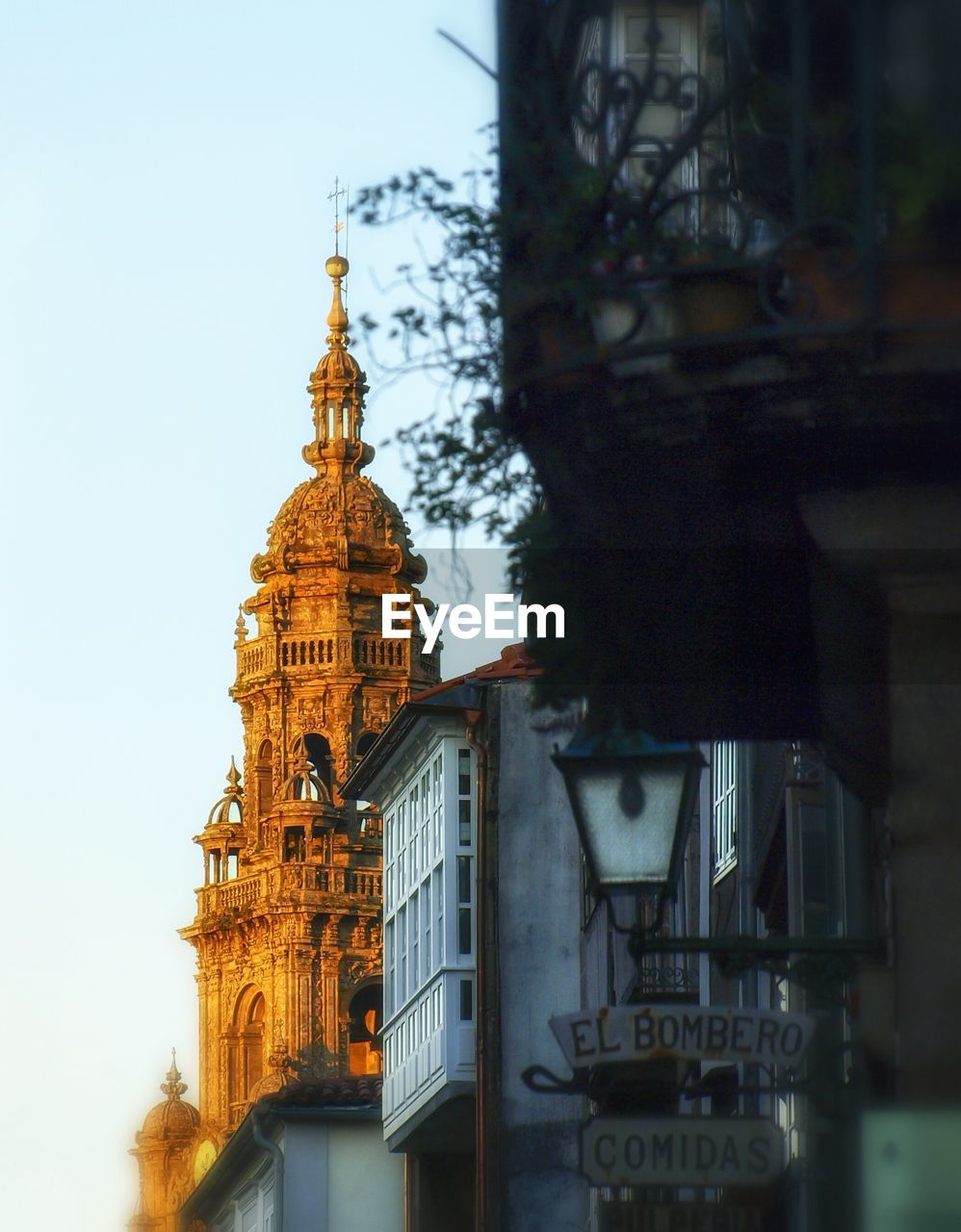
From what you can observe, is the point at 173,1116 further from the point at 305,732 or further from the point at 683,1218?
the point at 683,1218

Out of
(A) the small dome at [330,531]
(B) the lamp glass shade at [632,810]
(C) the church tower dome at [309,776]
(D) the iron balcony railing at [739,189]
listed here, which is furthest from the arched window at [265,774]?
(D) the iron balcony railing at [739,189]

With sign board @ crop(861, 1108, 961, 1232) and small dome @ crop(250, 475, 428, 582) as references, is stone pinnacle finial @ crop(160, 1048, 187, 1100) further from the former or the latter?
sign board @ crop(861, 1108, 961, 1232)

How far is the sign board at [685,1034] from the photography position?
32.5ft

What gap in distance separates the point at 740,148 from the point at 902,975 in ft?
7.40

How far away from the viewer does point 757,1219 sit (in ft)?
32.4

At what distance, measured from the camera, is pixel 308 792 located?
95562 mm

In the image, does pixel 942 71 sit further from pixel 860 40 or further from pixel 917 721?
pixel 917 721

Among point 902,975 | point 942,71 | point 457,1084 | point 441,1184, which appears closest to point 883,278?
point 942,71

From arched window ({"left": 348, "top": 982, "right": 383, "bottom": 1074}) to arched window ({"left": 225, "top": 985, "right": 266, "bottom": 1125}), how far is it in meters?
2.87

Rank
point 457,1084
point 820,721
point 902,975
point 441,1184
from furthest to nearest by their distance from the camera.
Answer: point 441,1184
point 457,1084
point 820,721
point 902,975

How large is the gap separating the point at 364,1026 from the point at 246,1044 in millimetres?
4161

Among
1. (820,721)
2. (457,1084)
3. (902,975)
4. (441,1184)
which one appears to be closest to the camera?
(902,975)

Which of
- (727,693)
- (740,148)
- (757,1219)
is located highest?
(740,148)

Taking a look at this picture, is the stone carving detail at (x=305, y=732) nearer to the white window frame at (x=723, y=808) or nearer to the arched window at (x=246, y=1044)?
the arched window at (x=246, y=1044)
